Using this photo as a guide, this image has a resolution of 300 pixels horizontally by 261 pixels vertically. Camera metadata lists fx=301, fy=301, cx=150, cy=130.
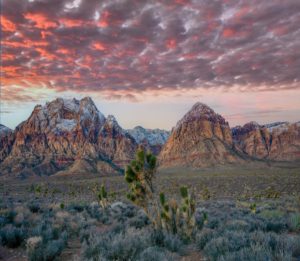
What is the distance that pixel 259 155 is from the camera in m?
191

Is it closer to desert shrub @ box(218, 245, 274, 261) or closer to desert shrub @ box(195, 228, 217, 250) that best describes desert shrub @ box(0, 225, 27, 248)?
desert shrub @ box(195, 228, 217, 250)

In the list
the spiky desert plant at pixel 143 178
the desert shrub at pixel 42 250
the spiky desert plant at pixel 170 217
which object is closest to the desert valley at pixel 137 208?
the desert shrub at pixel 42 250

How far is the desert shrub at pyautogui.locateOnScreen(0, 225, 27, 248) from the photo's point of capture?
31.9ft

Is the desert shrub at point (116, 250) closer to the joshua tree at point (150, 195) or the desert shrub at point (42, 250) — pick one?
the desert shrub at point (42, 250)

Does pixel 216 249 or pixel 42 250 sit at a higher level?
pixel 42 250

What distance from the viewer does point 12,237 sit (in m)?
9.80

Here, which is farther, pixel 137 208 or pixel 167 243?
pixel 137 208

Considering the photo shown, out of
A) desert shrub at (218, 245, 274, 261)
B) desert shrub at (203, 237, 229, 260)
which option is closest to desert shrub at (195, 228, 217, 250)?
desert shrub at (203, 237, 229, 260)

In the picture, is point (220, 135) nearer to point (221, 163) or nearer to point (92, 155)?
point (221, 163)

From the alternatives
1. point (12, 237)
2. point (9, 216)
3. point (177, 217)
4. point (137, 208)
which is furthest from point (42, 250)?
point (137, 208)

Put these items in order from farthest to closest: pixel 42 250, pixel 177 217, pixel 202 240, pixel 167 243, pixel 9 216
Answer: pixel 9 216, pixel 177 217, pixel 202 240, pixel 167 243, pixel 42 250

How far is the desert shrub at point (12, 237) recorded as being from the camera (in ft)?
31.9

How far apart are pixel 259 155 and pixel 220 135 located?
27191 mm

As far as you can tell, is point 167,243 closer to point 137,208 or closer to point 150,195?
point 150,195
